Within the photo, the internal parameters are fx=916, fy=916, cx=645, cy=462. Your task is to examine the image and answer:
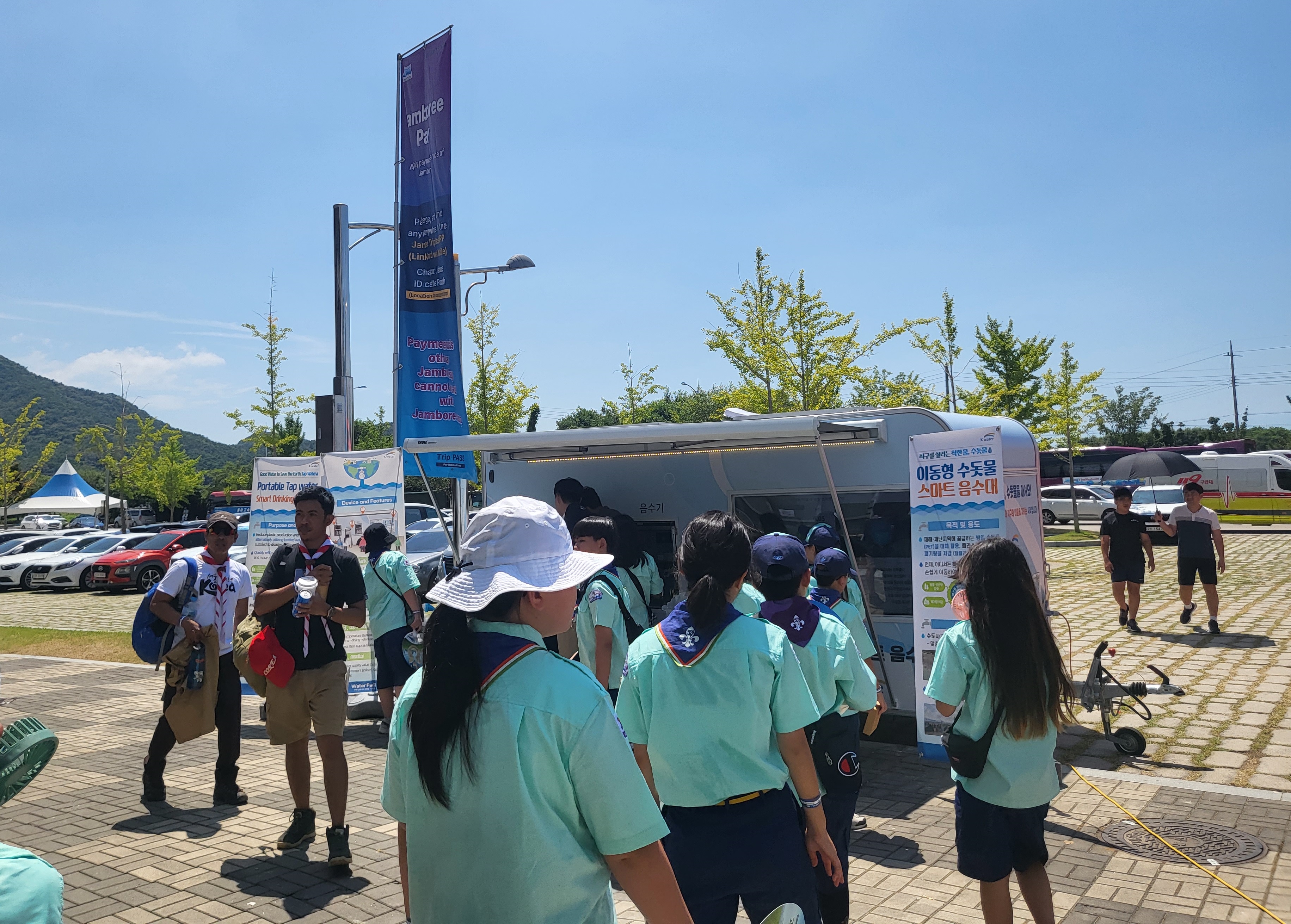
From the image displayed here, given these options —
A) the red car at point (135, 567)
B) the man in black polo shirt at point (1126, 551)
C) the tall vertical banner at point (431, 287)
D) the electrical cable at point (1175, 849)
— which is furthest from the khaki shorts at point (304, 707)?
the red car at point (135, 567)

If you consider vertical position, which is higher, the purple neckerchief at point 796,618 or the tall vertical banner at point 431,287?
the tall vertical banner at point 431,287

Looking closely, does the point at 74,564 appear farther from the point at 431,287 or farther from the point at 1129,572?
the point at 1129,572

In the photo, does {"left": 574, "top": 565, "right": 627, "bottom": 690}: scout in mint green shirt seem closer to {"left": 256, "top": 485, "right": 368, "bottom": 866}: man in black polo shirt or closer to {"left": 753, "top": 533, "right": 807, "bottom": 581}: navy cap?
{"left": 256, "top": 485, "right": 368, "bottom": 866}: man in black polo shirt

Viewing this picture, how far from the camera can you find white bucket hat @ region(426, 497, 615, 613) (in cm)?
187

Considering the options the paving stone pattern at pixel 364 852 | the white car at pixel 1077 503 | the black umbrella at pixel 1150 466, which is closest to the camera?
the paving stone pattern at pixel 364 852

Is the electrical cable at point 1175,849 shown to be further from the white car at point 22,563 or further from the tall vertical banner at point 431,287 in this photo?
the white car at point 22,563

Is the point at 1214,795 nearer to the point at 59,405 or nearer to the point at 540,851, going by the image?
the point at 540,851

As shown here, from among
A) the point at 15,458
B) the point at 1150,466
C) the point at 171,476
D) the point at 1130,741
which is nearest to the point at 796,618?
the point at 1130,741

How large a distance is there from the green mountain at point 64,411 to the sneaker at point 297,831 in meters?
137

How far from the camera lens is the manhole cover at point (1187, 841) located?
4863mm

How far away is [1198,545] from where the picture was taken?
11.9m

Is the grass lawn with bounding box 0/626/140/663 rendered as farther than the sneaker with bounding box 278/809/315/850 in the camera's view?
Yes

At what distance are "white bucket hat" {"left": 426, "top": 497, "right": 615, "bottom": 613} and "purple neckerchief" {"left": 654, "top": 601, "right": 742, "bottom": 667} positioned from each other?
1026 millimetres

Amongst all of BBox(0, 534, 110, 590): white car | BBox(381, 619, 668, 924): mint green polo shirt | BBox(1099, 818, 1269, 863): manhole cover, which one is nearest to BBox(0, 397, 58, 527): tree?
BBox(0, 534, 110, 590): white car
